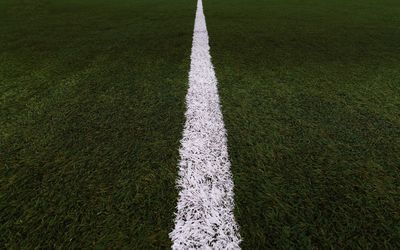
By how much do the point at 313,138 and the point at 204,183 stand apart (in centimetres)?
71

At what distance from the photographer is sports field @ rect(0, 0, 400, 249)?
3.34ft

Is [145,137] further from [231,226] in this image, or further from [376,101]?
[376,101]

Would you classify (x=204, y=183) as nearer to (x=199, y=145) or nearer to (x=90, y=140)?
(x=199, y=145)

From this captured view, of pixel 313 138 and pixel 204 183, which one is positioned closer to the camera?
pixel 204 183

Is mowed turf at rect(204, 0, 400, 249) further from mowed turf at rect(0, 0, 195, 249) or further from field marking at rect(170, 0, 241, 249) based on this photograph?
mowed turf at rect(0, 0, 195, 249)

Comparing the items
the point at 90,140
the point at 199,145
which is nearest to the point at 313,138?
the point at 199,145

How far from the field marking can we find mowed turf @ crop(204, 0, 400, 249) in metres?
0.06

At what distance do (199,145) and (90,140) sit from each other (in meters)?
0.60

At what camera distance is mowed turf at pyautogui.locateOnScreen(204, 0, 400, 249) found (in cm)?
103

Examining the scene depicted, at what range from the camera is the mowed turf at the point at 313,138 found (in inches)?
40.5

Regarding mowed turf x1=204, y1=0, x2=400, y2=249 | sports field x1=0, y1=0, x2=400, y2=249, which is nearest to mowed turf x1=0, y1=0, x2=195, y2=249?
sports field x1=0, y1=0, x2=400, y2=249

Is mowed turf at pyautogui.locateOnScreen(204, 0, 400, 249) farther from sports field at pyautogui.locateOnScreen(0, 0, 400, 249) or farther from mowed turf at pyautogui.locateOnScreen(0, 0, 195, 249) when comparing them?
mowed turf at pyautogui.locateOnScreen(0, 0, 195, 249)

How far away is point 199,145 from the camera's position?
4.87ft

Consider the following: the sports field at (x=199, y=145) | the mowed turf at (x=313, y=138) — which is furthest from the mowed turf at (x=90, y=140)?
the mowed turf at (x=313, y=138)
